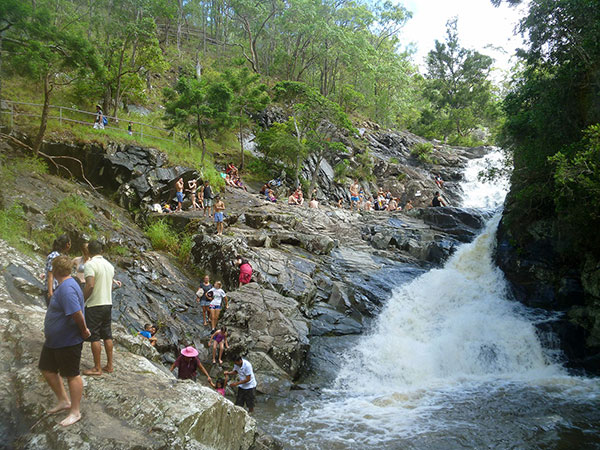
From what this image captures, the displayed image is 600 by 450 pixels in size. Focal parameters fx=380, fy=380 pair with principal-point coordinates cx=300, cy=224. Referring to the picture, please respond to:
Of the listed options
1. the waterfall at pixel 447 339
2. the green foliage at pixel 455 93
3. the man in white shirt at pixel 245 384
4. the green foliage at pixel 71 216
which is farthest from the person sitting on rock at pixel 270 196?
the green foliage at pixel 455 93

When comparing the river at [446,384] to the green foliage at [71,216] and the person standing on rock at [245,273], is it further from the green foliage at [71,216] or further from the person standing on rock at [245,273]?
the green foliage at [71,216]

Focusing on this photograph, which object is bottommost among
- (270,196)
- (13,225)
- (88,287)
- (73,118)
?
(88,287)

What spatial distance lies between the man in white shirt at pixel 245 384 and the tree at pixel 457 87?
41.9 metres

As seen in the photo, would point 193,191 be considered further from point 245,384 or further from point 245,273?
point 245,384

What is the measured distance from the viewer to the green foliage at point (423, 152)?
36.5 metres

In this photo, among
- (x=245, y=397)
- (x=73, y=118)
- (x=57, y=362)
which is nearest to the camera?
(x=57, y=362)

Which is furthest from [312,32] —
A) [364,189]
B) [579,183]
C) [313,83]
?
[579,183]

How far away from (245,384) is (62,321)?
5.11 m

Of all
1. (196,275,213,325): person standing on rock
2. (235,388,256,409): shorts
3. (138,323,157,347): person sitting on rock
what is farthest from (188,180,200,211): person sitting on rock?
(235,388,256,409): shorts

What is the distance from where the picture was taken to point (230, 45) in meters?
44.4

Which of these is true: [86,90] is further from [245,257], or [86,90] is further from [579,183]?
[579,183]

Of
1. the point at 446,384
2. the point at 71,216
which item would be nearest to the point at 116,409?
the point at 446,384

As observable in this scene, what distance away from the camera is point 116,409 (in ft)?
14.5

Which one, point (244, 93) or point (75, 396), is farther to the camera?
point (244, 93)
